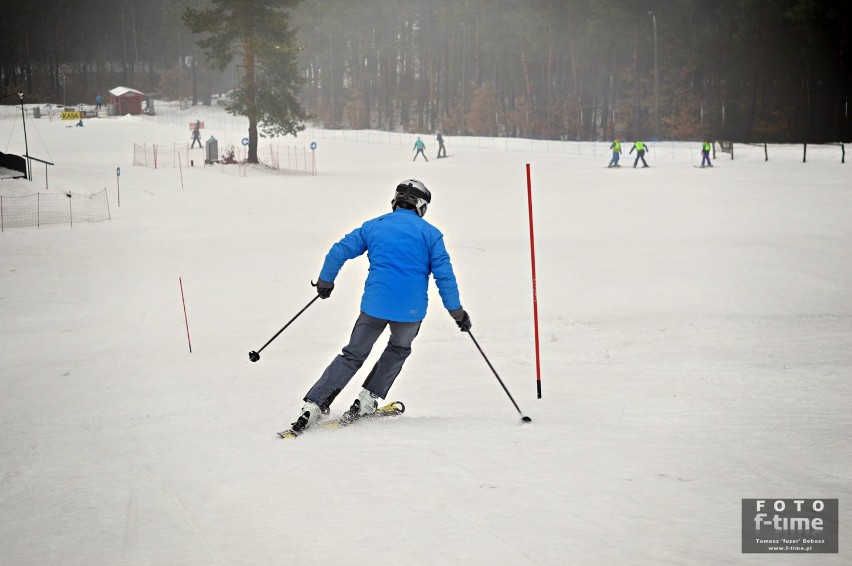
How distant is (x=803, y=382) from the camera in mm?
7523

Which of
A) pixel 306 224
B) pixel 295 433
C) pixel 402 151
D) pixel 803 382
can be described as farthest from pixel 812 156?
pixel 295 433

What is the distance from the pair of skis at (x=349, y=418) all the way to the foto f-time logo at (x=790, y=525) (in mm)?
3011

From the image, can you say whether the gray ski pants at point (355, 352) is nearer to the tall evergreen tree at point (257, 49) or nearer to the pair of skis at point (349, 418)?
the pair of skis at point (349, 418)

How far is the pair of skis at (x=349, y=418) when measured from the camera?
6117 mm

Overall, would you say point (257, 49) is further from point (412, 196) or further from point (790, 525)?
point (790, 525)

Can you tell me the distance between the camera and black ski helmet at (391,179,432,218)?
20.6 ft

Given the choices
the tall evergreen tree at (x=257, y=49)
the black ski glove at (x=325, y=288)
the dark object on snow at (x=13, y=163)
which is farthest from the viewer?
the tall evergreen tree at (x=257, y=49)

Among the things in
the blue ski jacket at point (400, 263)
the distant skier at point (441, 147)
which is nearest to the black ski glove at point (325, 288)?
the blue ski jacket at point (400, 263)

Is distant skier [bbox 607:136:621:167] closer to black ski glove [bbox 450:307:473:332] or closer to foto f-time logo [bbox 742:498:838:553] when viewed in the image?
black ski glove [bbox 450:307:473:332]

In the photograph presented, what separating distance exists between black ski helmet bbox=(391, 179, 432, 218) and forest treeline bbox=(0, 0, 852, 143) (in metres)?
39.8

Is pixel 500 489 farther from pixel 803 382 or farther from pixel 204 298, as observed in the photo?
pixel 204 298

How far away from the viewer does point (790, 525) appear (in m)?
4.18

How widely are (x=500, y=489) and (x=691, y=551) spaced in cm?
115

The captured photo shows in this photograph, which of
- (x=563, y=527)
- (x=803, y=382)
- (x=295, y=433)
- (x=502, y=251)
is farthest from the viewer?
(x=502, y=251)
